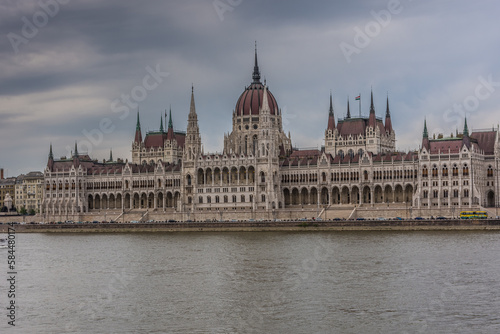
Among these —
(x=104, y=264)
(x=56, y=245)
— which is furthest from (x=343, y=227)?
(x=104, y=264)

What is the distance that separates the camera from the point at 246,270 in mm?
63062

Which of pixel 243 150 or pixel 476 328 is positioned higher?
pixel 243 150

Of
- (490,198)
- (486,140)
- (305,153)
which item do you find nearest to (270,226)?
→ (305,153)

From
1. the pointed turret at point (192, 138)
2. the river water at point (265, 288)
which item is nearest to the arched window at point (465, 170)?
the river water at point (265, 288)

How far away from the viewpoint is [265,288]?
53656mm

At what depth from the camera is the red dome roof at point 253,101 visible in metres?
148

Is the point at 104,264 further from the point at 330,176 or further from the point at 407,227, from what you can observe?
the point at 330,176

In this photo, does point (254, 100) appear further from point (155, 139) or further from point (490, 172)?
point (490, 172)

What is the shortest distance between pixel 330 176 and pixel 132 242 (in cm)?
4360

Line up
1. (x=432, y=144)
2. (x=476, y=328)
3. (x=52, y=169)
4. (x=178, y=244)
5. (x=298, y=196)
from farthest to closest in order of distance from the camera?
(x=52, y=169), (x=298, y=196), (x=432, y=144), (x=178, y=244), (x=476, y=328)

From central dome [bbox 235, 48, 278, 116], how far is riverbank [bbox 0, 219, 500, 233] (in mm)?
36649

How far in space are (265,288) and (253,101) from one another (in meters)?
98.3

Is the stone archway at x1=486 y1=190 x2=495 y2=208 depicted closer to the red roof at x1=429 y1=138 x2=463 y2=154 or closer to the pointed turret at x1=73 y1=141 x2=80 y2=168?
the red roof at x1=429 y1=138 x2=463 y2=154

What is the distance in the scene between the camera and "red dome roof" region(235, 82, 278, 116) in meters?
148
